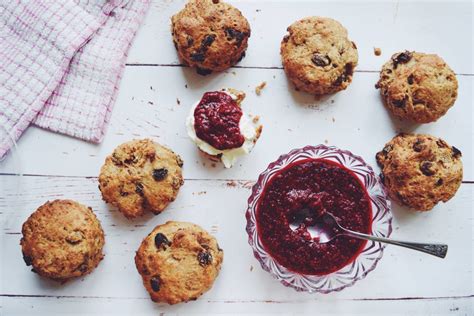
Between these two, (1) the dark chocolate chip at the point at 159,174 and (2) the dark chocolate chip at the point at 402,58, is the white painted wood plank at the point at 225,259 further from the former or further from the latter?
(2) the dark chocolate chip at the point at 402,58

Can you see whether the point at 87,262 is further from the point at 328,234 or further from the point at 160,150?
the point at 328,234

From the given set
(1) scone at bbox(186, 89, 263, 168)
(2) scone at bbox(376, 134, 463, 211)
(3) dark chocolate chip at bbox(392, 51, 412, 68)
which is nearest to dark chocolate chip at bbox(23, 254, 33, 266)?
(1) scone at bbox(186, 89, 263, 168)

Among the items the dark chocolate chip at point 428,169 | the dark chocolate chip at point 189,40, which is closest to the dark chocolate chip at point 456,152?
the dark chocolate chip at point 428,169

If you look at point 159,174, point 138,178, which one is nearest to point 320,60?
point 159,174

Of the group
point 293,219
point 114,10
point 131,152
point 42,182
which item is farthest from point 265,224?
point 114,10

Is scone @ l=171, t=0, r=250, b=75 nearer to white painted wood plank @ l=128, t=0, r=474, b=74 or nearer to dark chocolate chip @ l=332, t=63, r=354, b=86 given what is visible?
white painted wood plank @ l=128, t=0, r=474, b=74
